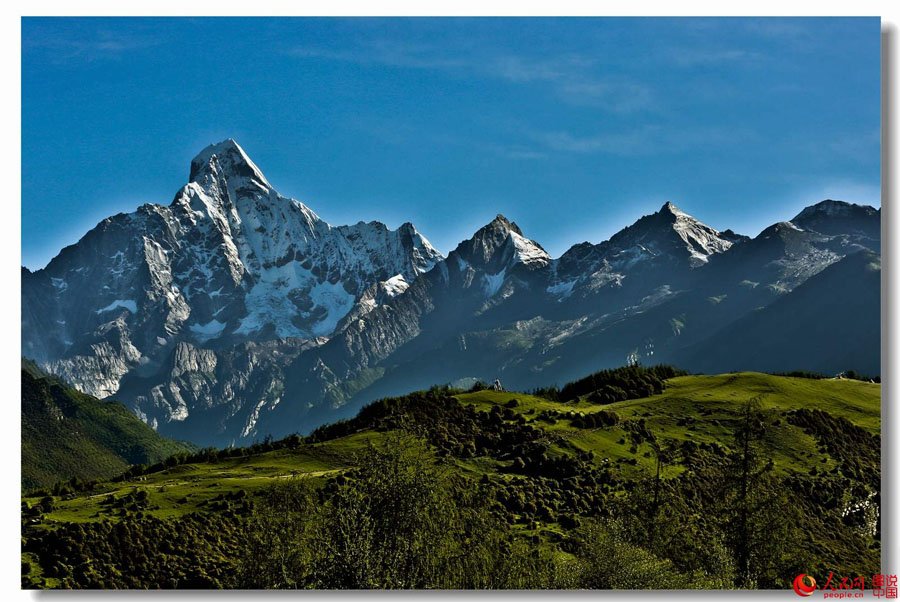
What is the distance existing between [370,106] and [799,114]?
25076 millimetres

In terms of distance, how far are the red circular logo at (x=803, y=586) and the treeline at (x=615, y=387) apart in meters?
54.0

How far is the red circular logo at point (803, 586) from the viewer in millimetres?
40709

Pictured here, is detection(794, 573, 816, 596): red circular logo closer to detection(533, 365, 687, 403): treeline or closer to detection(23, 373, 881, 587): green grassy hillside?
detection(23, 373, 881, 587): green grassy hillside

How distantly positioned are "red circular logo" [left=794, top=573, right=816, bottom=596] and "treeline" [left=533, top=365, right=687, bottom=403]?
54.0m

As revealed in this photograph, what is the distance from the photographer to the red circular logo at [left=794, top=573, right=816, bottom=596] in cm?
4071

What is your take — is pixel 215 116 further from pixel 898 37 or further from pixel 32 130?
pixel 898 37

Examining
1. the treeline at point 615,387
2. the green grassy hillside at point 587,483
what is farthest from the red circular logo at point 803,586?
the treeline at point 615,387

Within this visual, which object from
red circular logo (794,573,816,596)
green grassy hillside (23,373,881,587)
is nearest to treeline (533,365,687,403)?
green grassy hillside (23,373,881,587)

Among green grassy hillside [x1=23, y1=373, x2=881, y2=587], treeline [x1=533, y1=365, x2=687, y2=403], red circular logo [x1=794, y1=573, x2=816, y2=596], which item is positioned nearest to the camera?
red circular logo [x1=794, y1=573, x2=816, y2=596]

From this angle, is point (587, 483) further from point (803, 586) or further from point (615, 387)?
point (615, 387)

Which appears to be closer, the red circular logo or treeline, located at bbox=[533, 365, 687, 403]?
the red circular logo

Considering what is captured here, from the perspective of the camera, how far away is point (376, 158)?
56500 millimetres
